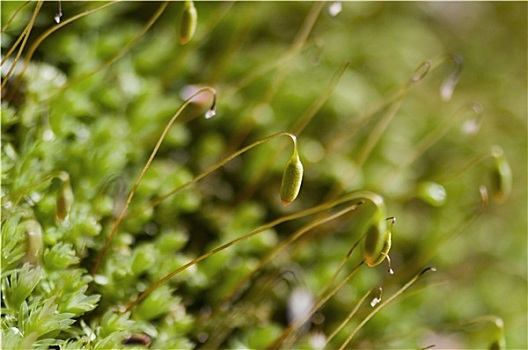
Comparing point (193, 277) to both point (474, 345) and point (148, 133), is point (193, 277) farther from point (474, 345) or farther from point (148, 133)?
point (474, 345)

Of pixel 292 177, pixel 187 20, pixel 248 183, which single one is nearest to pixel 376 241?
pixel 292 177

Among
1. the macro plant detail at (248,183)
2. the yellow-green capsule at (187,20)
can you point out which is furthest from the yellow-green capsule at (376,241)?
the yellow-green capsule at (187,20)

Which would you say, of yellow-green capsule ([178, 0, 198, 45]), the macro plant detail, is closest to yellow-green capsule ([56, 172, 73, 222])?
the macro plant detail

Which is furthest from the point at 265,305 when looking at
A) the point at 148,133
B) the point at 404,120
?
the point at 404,120

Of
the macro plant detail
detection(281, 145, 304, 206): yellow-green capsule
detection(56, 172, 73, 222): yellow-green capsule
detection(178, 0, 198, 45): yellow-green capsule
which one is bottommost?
the macro plant detail

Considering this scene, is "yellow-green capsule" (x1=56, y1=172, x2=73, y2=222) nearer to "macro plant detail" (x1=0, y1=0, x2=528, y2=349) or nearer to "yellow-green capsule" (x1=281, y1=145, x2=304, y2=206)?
"macro plant detail" (x1=0, y1=0, x2=528, y2=349)

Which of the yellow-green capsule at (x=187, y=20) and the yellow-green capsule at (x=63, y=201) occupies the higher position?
the yellow-green capsule at (x=187, y=20)

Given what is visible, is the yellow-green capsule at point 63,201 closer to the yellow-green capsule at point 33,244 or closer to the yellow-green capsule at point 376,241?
the yellow-green capsule at point 33,244

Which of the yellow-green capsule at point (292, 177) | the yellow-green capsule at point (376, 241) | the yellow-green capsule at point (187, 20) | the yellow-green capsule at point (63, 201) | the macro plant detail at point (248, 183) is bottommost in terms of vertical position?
the macro plant detail at point (248, 183)

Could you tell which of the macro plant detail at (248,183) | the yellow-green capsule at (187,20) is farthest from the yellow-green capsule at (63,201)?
the yellow-green capsule at (187,20)
